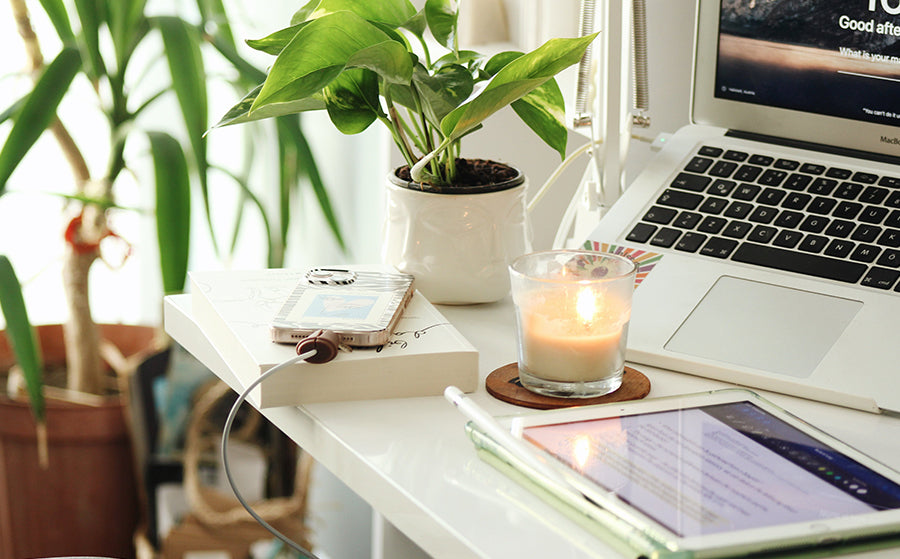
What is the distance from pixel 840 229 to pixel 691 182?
117 millimetres

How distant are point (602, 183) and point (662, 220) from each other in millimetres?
107

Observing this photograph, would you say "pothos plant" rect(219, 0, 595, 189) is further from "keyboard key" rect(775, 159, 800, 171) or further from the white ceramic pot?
"keyboard key" rect(775, 159, 800, 171)

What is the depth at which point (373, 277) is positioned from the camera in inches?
28.4

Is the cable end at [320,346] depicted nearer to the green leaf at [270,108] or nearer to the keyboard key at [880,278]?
the green leaf at [270,108]

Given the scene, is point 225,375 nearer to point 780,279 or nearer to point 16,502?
point 780,279

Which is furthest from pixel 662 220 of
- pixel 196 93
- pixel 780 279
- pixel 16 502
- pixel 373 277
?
pixel 16 502

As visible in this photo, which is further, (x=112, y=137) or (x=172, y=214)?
(x=112, y=137)

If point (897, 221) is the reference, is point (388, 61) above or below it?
above

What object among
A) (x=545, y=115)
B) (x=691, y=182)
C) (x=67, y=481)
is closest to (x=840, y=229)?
(x=691, y=182)

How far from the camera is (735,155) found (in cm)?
80

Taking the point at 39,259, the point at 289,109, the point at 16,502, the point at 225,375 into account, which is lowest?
the point at 16,502

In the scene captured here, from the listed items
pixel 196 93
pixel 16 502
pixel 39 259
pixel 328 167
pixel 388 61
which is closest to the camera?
pixel 388 61

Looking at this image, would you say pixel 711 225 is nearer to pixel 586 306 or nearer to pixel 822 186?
pixel 822 186

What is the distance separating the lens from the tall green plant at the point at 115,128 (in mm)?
1223
